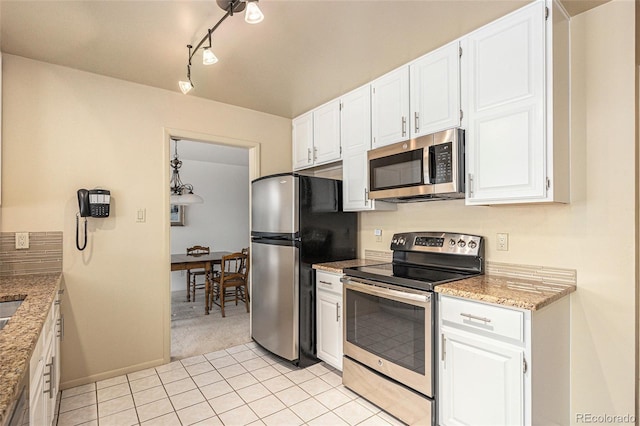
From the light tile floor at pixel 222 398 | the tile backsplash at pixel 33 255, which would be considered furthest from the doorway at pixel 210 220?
the tile backsplash at pixel 33 255

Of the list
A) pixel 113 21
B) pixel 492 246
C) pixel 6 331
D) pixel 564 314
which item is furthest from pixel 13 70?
pixel 564 314

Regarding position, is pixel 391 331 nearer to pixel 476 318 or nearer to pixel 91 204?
pixel 476 318

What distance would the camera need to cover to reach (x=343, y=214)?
3.15m

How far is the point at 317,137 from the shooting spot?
331 centimetres

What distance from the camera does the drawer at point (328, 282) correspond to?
2.66m

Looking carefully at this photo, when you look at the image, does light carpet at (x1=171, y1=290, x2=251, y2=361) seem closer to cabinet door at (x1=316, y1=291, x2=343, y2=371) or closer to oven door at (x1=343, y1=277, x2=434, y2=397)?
cabinet door at (x1=316, y1=291, x2=343, y2=371)

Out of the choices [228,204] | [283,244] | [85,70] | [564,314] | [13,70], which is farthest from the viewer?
[228,204]

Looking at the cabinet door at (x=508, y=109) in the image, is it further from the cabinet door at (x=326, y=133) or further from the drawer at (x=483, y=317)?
the cabinet door at (x=326, y=133)

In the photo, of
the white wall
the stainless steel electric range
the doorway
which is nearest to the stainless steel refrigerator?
the stainless steel electric range

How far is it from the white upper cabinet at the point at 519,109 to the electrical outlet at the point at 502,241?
1.23 feet

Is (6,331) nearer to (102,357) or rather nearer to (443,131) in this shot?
(102,357)

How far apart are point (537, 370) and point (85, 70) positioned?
3444mm

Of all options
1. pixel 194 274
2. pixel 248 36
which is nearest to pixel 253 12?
pixel 248 36

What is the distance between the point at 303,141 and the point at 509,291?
2390 mm
